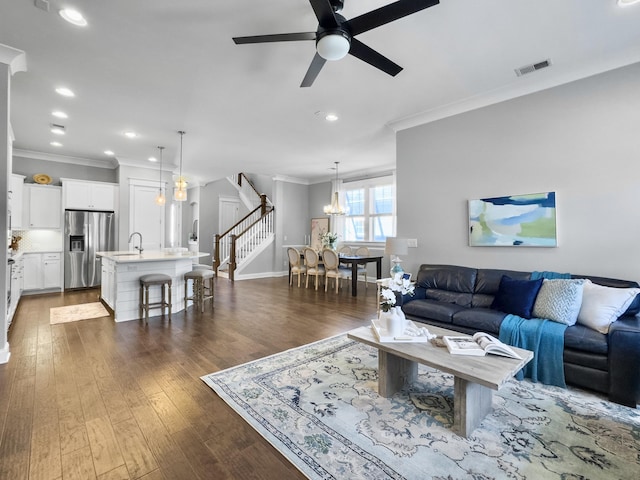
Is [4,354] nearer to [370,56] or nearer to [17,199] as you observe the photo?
[17,199]

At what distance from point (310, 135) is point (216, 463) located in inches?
196

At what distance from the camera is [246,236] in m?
8.90

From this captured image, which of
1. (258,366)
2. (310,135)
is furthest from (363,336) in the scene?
(310,135)

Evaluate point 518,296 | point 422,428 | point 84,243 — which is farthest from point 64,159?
point 518,296

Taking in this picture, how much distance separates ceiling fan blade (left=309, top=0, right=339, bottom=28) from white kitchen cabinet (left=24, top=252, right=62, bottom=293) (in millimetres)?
7363

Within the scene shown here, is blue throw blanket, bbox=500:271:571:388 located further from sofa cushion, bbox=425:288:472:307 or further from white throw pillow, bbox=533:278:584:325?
sofa cushion, bbox=425:288:472:307

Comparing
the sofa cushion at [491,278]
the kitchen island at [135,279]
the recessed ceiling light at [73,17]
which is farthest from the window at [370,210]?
the recessed ceiling light at [73,17]

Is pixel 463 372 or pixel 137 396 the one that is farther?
pixel 137 396

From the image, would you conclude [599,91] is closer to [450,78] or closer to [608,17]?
[608,17]

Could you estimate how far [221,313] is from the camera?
4828 millimetres

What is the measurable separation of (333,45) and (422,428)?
2731mm

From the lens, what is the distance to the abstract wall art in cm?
344

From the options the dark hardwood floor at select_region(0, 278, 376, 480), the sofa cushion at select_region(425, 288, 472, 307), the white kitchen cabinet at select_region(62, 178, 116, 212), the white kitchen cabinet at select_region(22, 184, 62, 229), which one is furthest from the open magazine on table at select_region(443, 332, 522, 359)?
the white kitchen cabinet at select_region(22, 184, 62, 229)

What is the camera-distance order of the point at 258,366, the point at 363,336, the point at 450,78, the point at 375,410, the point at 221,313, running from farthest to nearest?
the point at 221,313, the point at 450,78, the point at 258,366, the point at 363,336, the point at 375,410
